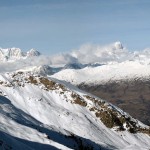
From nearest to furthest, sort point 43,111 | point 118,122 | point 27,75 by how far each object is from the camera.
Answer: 1. point 43,111
2. point 118,122
3. point 27,75

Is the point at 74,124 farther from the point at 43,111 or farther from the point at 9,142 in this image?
the point at 9,142

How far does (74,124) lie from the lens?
11744 centimetres

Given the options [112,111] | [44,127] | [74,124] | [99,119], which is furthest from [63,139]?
[112,111]

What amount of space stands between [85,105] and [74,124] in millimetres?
18869

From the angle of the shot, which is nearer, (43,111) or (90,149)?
(90,149)

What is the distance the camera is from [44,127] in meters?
93.1

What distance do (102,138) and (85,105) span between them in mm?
21311

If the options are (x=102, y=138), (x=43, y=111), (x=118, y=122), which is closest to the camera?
(x=102, y=138)

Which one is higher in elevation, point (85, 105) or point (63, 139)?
point (85, 105)

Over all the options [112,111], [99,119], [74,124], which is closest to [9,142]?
[74,124]

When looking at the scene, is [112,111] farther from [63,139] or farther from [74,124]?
[63,139]

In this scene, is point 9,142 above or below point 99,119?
below

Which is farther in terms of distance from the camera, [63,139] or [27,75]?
[27,75]

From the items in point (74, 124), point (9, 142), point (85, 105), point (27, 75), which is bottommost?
point (9, 142)
